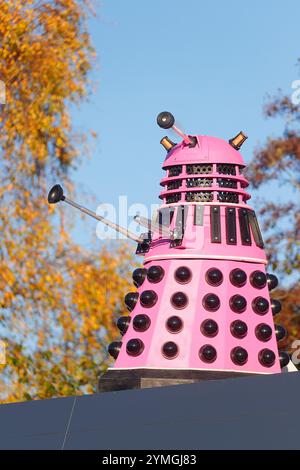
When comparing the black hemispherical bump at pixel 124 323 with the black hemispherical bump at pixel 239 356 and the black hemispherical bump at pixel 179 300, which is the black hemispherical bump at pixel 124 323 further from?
the black hemispherical bump at pixel 239 356

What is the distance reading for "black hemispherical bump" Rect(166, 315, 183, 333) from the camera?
9445 millimetres

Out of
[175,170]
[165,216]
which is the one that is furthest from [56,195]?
[175,170]

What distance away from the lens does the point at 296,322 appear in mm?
25172

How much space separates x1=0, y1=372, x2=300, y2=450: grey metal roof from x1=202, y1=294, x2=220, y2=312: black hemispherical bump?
1.47m

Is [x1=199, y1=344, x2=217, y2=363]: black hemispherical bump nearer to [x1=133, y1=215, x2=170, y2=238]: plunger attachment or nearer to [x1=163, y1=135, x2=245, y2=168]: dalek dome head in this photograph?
[x1=133, y1=215, x2=170, y2=238]: plunger attachment

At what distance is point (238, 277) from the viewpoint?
9.58m

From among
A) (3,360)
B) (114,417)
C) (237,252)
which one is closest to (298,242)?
(3,360)

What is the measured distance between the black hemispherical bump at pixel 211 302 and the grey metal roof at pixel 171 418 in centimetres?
147

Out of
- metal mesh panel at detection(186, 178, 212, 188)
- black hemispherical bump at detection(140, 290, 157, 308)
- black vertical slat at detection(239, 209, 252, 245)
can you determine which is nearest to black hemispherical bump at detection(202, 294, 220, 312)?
black hemispherical bump at detection(140, 290, 157, 308)

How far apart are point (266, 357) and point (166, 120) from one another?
2129 millimetres

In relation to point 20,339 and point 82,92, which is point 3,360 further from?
point 82,92

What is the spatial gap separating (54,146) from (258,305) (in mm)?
13300
